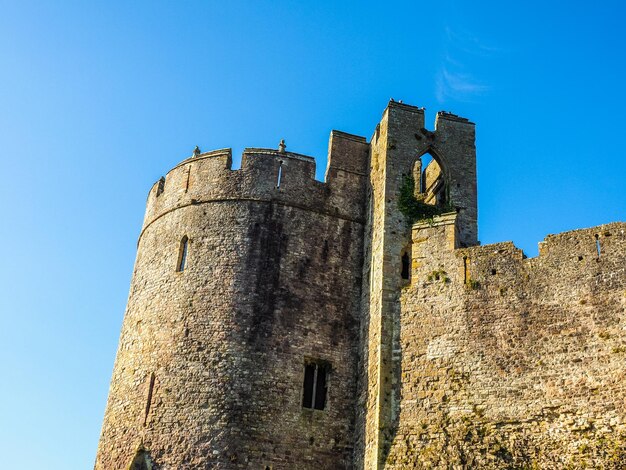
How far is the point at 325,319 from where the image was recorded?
21156 mm

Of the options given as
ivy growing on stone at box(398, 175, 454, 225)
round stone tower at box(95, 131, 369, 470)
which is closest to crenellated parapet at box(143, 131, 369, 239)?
round stone tower at box(95, 131, 369, 470)

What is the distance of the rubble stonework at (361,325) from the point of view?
17016mm

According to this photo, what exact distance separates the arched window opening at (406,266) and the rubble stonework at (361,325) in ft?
0.22

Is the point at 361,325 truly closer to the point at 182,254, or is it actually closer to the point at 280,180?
the point at 280,180

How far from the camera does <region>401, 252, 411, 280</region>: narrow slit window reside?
66.3 feet

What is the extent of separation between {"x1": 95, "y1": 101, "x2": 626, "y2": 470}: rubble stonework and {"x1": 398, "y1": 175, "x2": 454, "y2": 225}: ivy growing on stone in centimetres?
19

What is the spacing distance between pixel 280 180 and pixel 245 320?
4.26 meters

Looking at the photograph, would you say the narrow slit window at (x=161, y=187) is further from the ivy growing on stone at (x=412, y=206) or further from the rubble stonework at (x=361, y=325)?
the ivy growing on stone at (x=412, y=206)

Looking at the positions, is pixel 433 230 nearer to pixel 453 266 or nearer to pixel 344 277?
pixel 453 266

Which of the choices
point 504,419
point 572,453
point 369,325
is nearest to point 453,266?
point 369,325

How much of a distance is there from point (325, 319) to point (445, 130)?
6228 mm

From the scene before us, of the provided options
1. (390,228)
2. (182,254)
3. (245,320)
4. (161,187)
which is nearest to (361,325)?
(390,228)

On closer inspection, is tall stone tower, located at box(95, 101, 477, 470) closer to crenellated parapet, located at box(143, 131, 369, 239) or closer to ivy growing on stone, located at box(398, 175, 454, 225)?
crenellated parapet, located at box(143, 131, 369, 239)

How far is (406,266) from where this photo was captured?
20.4 m
